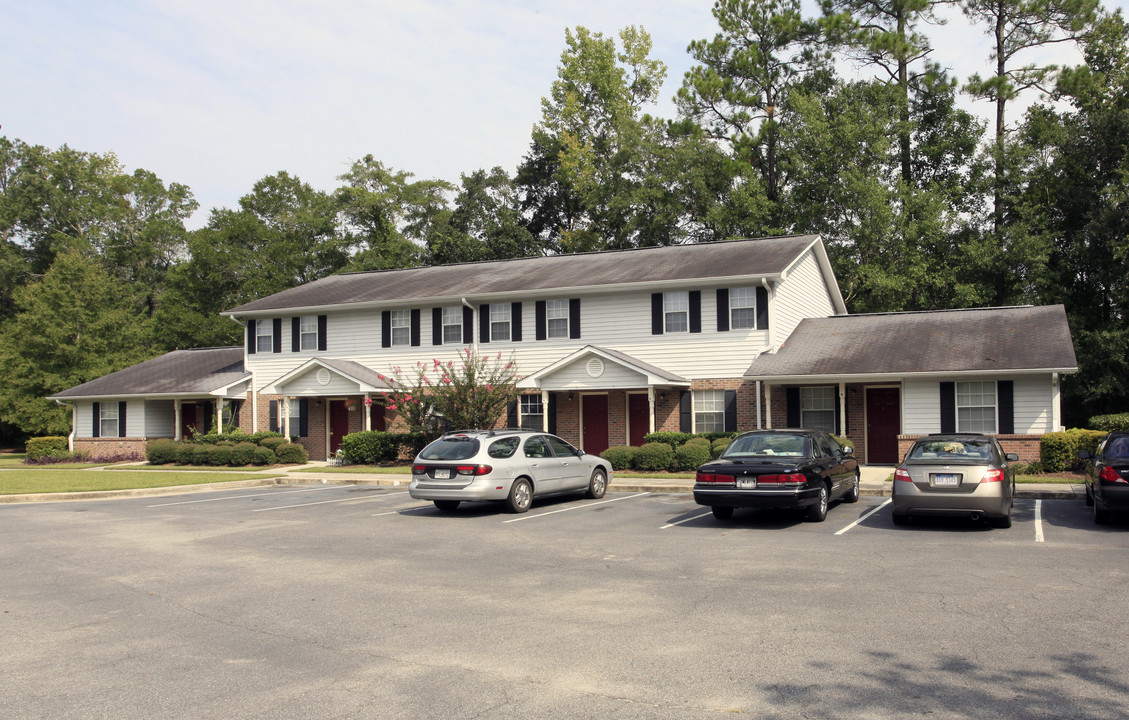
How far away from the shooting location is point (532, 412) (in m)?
29.5

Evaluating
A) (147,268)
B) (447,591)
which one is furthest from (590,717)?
(147,268)

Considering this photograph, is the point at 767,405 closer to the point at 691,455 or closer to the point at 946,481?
the point at 691,455

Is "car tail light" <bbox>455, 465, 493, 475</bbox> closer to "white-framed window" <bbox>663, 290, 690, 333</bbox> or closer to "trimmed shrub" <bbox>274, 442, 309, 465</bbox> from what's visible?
"white-framed window" <bbox>663, 290, 690, 333</bbox>

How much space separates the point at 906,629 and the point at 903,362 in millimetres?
18342

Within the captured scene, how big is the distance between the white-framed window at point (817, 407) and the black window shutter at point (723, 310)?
9.69 feet

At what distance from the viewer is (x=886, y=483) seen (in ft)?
64.3

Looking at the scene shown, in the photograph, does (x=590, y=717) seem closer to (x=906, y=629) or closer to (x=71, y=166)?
(x=906, y=629)

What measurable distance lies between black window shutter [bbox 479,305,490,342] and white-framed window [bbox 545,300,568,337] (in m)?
2.20

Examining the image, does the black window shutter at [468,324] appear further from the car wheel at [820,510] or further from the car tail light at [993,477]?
the car tail light at [993,477]

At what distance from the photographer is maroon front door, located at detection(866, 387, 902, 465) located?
84.9 feet

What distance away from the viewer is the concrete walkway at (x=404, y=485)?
18.3m

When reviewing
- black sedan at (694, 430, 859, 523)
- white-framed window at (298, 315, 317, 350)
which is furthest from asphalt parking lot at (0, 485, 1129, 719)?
white-framed window at (298, 315, 317, 350)

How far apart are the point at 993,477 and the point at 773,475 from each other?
3.08 m

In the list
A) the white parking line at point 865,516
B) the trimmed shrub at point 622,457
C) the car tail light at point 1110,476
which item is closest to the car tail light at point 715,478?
the white parking line at point 865,516
